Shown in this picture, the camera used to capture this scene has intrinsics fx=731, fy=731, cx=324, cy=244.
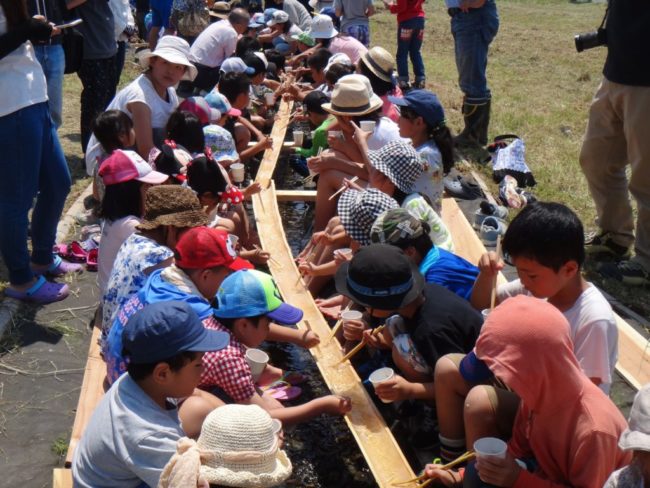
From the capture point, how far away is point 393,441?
320 centimetres

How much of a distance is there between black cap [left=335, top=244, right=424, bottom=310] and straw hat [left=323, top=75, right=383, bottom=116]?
9.08ft

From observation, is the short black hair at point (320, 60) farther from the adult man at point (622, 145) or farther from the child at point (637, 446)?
the child at point (637, 446)

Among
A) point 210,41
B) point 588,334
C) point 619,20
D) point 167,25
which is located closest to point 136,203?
point 588,334

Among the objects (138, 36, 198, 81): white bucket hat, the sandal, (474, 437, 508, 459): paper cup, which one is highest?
(138, 36, 198, 81): white bucket hat

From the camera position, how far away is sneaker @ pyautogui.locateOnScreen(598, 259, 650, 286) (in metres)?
5.39

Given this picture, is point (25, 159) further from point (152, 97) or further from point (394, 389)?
point (394, 389)

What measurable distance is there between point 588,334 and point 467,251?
2003mm

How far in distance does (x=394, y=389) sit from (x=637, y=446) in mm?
1297

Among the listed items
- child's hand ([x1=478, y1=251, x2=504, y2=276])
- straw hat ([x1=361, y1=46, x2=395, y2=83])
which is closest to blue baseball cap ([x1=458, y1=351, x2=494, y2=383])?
child's hand ([x1=478, y1=251, x2=504, y2=276])

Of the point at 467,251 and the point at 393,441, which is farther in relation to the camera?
the point at 467,251

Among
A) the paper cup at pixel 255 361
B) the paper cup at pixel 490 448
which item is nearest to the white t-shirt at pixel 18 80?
the paper cup at pixel 255 361

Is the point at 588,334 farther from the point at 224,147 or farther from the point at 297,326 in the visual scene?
the point at 224,147

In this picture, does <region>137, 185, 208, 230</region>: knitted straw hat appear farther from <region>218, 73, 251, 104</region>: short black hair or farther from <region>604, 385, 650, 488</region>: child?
<region>218, 73, 251, 104</region>: short black hair

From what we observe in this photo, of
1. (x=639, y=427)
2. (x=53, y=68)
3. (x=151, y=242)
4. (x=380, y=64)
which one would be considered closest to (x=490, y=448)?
(x=639, y=427)
